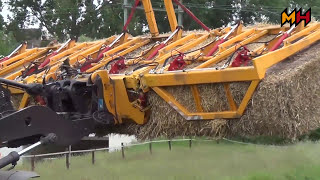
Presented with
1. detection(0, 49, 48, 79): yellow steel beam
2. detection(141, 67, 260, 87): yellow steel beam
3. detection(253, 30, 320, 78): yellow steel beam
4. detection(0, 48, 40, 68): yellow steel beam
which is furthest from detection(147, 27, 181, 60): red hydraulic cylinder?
detection(0, 48, 40, 68): yellow steel beam

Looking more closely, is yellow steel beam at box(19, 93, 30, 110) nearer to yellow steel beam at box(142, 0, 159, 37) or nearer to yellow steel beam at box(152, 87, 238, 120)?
yellow steel beam at box(152, 87, 238, 120)

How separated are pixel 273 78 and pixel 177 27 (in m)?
3.11

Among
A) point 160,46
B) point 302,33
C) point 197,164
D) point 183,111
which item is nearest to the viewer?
point 197,164

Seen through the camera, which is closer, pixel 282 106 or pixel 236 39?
pixel 282 106

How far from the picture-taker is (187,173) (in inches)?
171

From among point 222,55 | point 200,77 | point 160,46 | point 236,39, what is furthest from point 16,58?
point 200,77

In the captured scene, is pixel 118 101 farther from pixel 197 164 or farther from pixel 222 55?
pixel 197 164

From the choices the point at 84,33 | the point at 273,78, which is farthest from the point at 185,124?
the point at 84,33

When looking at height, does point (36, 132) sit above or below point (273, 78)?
below

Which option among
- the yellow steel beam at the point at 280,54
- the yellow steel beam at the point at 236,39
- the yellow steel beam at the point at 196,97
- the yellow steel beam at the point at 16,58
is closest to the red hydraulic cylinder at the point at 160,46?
the yellow steel beam at the point at 236,39

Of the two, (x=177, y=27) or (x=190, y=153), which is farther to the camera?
(x=177, y=27)

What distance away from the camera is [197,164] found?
4.52 metres

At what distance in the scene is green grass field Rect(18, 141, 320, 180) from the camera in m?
4.36

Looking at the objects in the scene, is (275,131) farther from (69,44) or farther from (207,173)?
(69,44)
